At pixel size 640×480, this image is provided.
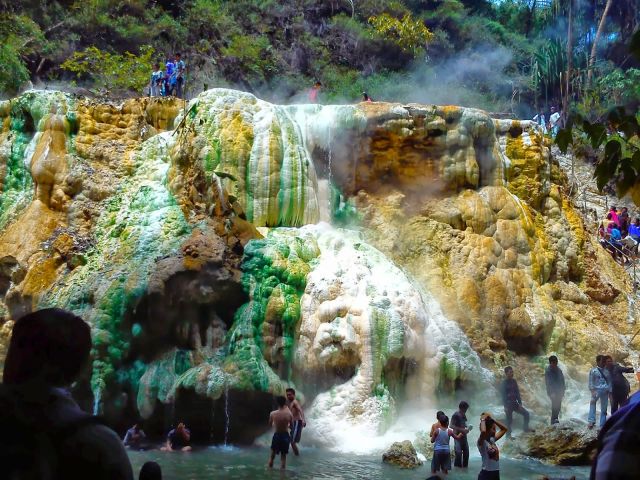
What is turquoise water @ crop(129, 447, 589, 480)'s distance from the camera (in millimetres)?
8117

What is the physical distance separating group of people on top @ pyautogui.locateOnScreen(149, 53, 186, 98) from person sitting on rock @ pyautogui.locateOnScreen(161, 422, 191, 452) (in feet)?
28.0

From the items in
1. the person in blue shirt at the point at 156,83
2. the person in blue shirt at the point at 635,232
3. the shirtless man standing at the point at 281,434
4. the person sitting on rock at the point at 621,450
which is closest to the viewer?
the person sitting on rock at the point at 621,450

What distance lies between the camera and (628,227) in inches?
698

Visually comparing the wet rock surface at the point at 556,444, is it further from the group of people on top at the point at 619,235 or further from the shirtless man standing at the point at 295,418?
the group of people on top at the point at 619,235

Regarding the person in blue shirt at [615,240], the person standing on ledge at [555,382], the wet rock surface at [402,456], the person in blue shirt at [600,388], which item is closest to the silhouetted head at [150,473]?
the wet rock surface at [402,456]

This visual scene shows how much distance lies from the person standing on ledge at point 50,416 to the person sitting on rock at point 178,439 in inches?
311

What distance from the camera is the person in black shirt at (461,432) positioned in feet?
Result: 27.8

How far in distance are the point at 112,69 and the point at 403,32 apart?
12.0m

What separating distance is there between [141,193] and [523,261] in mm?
6831

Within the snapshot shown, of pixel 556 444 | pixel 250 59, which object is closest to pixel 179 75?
pixel 250 59

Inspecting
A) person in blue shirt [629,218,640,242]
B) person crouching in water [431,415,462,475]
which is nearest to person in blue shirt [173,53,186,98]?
person in blue shirt [629,218,640,242]

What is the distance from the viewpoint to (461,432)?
848 centimetres

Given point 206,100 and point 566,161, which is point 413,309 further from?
point 566,161

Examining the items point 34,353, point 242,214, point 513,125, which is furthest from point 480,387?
point 34,353
